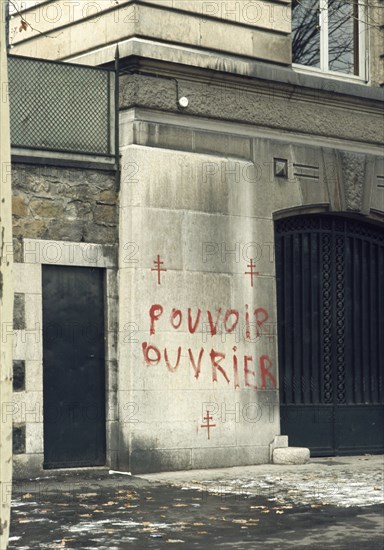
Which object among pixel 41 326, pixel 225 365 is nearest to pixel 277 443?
pixel 225 365

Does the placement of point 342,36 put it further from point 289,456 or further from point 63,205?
point 289,456

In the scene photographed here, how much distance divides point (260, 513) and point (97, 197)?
5.05 m

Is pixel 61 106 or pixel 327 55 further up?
pixel 327 55

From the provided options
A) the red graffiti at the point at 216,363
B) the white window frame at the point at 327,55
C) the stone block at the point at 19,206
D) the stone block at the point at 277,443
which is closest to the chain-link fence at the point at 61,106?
the stone block at the point at 19,206

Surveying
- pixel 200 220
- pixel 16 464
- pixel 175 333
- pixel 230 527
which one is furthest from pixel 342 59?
pixel 230 527

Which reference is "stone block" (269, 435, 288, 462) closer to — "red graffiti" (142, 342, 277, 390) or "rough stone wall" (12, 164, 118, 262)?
"red graffiti" (142, 342, 277, 390)

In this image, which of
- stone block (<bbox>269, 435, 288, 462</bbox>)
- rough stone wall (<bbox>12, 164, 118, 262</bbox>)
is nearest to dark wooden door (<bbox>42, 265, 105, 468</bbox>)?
rough stone wall (<bbox>12, 164, 118, 262</bbox>)

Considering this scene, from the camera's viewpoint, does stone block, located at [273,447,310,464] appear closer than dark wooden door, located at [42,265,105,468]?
No

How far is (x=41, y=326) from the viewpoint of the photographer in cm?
1409

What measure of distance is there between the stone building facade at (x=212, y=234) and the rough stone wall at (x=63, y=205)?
0.02m

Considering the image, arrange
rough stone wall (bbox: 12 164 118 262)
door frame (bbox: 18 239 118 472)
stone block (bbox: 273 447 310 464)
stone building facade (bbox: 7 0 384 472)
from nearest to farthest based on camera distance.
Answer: door frame (bbox: 18 239 118 472), rough stone wall (bbox: 12 164 118 262), stone building facade (bbox: 7 0 384 472), stone block (bbox: 273 447 310 464)

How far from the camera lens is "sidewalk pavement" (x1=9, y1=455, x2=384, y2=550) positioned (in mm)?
9555

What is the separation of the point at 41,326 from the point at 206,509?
12.2ft

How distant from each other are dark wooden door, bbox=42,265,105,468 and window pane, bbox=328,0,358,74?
511 cm
